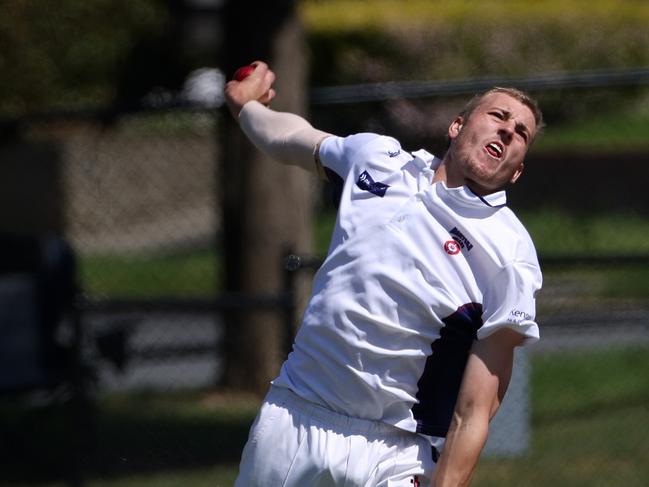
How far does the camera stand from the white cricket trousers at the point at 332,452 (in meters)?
3.30

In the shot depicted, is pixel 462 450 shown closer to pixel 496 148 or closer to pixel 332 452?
pixel 332 452

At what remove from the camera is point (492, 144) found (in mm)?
3373

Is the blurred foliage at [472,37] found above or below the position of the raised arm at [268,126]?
above

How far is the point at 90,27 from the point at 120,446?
37.8ft

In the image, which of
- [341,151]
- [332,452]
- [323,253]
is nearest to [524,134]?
[341,151]

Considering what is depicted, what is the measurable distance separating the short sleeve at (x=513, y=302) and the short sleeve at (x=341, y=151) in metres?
0.57

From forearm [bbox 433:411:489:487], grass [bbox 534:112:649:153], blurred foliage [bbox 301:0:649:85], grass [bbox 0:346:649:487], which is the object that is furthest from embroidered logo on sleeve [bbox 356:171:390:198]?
blurred foliage [bbox 301:0:649:85]

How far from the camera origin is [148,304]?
6.25 metres

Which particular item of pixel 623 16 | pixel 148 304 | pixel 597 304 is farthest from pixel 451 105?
pixel 623 16

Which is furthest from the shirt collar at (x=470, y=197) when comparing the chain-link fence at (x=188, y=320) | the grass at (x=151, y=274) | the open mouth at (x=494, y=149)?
the grass at (x=151, y=274)

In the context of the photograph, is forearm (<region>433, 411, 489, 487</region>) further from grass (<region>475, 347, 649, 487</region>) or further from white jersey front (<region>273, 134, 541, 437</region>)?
grass (<region>475, 347, 649, 487</region>)

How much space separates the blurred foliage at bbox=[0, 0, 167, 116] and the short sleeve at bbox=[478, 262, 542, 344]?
38.7 ft

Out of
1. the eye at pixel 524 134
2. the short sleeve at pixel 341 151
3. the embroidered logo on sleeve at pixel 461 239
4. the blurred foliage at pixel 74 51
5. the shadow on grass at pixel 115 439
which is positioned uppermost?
the blurred foliage at pixel 74 51

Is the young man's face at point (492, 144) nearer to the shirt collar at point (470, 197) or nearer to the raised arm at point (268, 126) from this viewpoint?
the shirt collar at point (470, 197)
